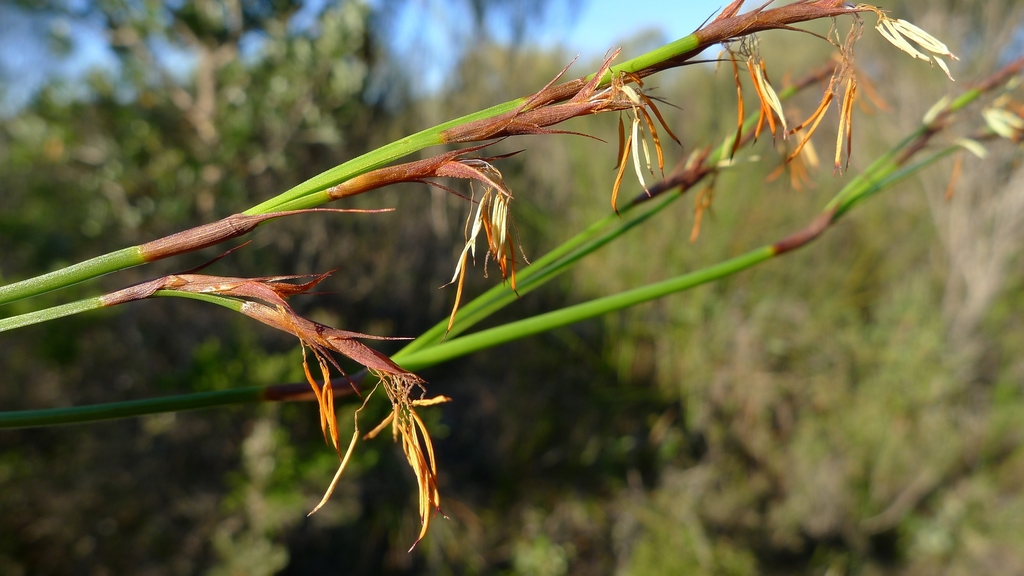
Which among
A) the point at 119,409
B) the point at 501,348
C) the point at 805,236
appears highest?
the point at 119,409

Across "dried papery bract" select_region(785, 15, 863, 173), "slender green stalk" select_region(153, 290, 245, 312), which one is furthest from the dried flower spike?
"slender green stalk" select_region(153, 290, 245, 312)

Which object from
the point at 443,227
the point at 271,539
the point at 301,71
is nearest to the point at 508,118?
the point at 271,539

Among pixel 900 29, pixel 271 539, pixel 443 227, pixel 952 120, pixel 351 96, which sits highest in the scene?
pixel 351 96

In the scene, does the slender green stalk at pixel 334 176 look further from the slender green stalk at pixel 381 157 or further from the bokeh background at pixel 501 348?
the bokeh background at pixel 501 348

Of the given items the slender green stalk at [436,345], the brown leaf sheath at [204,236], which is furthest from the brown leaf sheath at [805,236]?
the brown leaf sheath at [204,236]

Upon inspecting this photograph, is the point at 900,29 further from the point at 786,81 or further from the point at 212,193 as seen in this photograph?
the point at 212,193

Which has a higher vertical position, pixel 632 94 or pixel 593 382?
pixel 632 94

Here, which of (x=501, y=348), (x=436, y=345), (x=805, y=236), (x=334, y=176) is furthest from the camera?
(x=501, y=348)

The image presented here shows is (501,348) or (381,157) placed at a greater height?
(381,157)

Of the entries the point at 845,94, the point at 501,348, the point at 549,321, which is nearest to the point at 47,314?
the point at 549,321

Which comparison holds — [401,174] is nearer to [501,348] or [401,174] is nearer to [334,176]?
[334,176]
